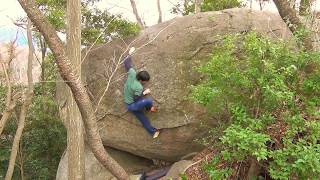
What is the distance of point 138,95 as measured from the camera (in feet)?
32.7

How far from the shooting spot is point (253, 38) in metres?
5.93

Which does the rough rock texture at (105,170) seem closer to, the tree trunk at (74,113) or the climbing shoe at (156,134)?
the climbing shoe at (156,134)

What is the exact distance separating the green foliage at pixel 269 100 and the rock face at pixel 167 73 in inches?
135

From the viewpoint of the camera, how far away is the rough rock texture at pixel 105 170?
11727 millimetres

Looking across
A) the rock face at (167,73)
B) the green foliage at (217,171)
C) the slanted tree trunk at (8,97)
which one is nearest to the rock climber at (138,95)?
the rock face at (167,73)

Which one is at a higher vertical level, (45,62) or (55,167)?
(45,62)

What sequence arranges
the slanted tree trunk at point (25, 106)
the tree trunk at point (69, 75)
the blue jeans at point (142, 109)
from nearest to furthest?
the tree trunk at point (69, 75)
the blue jeans at point (142, 109)
the slanted tree trunk at point (25, 106)

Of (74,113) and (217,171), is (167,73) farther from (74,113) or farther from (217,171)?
(217,171)

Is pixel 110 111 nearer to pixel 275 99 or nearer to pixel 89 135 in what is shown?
pixel 89 135

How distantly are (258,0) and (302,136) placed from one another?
598 centimetres

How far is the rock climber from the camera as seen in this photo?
988 centimetres

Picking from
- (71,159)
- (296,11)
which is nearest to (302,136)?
(296,11)

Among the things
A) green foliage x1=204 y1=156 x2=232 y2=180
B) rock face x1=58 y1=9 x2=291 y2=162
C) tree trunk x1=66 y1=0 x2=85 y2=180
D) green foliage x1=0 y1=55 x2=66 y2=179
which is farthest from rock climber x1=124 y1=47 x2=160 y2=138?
green foliage x1=0 y1=55 x2=66 y2=179

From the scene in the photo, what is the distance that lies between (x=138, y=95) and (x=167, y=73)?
2.81 feet
